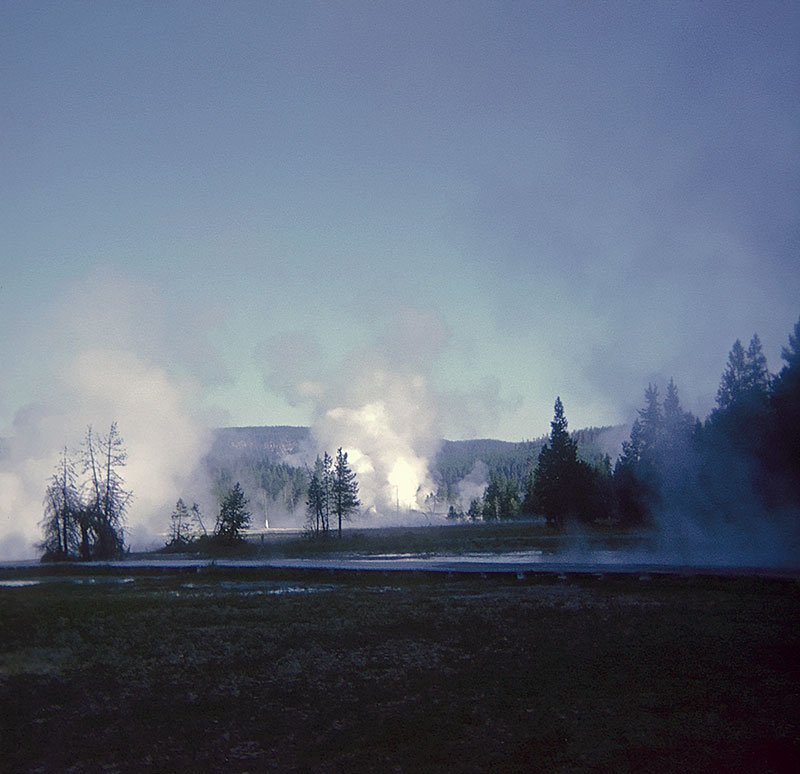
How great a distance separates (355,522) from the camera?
192750 millimetres

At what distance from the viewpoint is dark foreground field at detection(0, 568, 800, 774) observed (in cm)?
791

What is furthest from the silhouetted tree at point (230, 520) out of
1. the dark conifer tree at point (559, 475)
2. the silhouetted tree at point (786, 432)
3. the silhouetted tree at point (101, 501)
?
the silhouetted tree at point (786, 432)

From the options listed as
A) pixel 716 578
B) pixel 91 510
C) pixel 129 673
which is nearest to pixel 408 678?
pixel 129 673

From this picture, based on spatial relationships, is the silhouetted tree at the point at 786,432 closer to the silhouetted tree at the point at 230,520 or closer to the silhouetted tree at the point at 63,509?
the silhouetted tree at the point at 230,520

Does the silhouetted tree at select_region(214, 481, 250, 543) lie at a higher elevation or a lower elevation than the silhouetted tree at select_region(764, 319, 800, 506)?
lower

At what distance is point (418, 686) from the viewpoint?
431 inches

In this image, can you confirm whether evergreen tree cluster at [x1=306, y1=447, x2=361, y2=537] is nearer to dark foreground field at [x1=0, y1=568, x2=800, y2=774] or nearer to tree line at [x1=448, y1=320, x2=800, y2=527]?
tree line at [x1=448, y1=320, x2=800, y2=527]

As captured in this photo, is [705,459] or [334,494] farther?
[334,494]

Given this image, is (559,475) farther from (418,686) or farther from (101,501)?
(418,686)

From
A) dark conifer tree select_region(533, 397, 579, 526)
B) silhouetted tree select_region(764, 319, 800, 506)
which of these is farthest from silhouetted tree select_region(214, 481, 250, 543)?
silhouetted tree select_region(764, 319, 800, 506)

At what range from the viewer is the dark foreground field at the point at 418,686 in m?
7.91

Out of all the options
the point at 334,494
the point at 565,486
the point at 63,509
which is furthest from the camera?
the point at 334,494

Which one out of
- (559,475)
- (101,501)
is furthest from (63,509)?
(559,475)

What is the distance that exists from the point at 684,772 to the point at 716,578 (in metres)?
19.1
